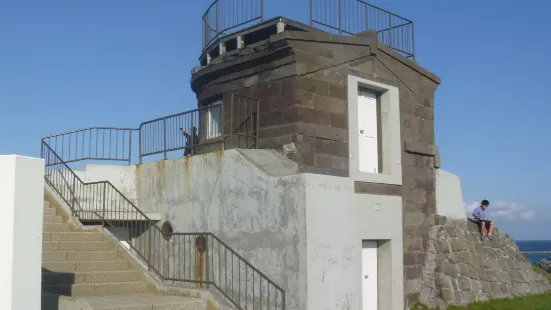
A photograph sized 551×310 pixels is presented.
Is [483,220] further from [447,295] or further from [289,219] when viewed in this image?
[289,219]

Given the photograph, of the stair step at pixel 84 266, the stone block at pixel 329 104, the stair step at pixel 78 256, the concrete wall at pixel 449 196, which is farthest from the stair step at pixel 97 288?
the concrete wall at pixel 449 196

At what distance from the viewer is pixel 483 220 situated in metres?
16.9

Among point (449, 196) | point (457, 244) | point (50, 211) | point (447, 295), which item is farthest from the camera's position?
point (449, 196)

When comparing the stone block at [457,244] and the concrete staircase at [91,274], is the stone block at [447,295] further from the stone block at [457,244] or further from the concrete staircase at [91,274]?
the concrete staircase at [91,274]

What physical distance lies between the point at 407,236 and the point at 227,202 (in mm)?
4371

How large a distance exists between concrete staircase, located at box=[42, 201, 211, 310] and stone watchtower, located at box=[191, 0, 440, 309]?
3.13 m

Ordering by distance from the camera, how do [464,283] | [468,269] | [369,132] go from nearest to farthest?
[369,132] < [464,283] < [468,269]

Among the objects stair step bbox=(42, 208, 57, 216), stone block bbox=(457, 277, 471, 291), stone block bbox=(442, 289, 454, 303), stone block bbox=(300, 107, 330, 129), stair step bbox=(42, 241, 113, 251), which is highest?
stone block bbox=(300, 107, 330, 129)

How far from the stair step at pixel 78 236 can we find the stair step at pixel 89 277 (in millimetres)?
1262

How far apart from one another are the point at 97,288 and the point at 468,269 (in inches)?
323

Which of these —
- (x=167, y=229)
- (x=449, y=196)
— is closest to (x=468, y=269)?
(x=449, y=196)

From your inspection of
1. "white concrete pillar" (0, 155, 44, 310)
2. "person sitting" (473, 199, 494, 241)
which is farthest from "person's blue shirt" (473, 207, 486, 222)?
"white concrete pillar" (0, 155, 44, 310)

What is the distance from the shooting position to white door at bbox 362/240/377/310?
1333 centimetres

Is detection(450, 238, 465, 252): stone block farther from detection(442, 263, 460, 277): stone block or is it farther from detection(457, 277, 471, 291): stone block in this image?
detection(457, 277, 471, 291): stone block
